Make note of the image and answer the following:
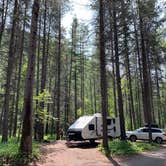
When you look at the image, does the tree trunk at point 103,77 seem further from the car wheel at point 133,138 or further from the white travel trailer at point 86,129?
the car wheel at point 133,138

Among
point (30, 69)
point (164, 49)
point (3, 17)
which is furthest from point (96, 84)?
point (30, 69)

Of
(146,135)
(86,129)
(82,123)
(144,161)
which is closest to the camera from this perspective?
(144,161)

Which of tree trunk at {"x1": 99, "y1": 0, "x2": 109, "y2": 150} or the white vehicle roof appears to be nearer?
tree trunk at {"x1": 99, "y1": 0, "x2": 109, "y2": 150}

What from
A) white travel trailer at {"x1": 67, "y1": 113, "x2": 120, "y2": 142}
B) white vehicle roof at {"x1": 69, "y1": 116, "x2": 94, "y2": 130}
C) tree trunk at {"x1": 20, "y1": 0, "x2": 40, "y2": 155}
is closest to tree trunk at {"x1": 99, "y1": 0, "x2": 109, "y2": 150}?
white travel trailer at {"x1": 67, "y1": 113, "x2": 120, "y2": 142}

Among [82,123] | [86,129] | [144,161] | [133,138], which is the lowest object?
[144,161]

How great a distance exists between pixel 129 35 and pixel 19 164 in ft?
42.3

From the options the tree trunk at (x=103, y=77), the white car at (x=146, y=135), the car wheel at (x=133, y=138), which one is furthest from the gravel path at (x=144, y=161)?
the car wheel at (x=133, y=138)

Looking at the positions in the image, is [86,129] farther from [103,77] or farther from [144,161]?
[144,161]

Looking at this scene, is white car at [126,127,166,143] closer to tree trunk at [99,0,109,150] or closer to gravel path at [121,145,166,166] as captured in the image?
tree trunk at [99,0,109,150]

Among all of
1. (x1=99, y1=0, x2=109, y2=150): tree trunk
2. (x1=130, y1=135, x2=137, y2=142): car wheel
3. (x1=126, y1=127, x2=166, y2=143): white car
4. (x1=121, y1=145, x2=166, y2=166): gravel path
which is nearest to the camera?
(x1=121, y1=145, x2=166, y2=166): gravel path

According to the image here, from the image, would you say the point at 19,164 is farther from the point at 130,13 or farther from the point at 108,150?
the point at 130,13

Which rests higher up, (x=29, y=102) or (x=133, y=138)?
(x=29, y=102)

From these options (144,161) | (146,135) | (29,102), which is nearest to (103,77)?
(29,102)

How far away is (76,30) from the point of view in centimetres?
3058
